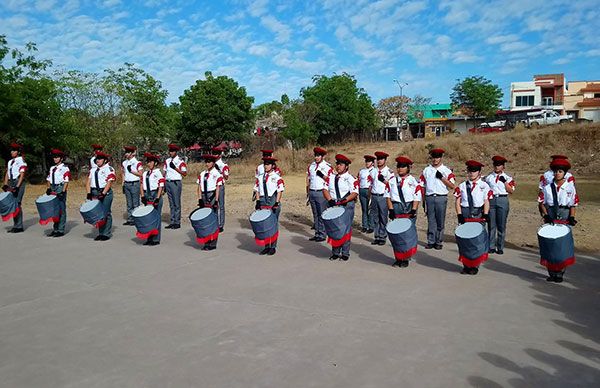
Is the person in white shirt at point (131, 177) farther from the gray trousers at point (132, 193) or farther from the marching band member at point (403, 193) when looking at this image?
the marching band member at point (403, 193)

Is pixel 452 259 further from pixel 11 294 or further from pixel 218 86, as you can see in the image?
pixel 218 86

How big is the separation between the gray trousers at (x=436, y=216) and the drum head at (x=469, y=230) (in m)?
1.58

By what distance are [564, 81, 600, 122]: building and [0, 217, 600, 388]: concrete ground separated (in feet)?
160

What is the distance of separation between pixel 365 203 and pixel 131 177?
18.8ft

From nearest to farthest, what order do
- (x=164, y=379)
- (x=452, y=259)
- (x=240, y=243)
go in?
(x=164, y=379), (x=452, y=259), (x=240, y=243)

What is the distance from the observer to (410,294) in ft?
22.4

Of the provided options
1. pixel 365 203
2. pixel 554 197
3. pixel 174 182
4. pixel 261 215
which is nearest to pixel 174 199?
pixel 174 182

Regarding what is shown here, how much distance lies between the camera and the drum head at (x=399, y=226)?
26.9ft

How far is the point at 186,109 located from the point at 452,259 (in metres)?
29.6

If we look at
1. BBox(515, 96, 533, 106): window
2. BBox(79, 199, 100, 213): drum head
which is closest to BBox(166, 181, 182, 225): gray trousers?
BBox(79, 199, 100, 213): drum head

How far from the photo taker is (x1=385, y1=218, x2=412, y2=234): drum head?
8.20 meters

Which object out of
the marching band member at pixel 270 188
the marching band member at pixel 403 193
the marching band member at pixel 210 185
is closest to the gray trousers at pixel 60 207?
the marching band member at pixel 210 185

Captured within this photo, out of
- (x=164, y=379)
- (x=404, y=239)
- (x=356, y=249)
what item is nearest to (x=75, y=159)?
(x=356, y=249)

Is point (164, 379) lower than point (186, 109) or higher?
lower
